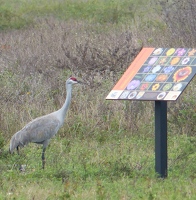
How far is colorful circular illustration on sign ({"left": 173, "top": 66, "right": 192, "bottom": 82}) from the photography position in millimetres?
7096

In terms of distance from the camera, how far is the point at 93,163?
8.34 metres

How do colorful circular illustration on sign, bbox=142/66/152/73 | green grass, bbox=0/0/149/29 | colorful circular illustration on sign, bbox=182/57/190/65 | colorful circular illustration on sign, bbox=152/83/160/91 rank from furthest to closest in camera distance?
green grass, bbox=0/0/149/29 < colorful circular illustration on sign, bbox=142/66/152/73 < colorful circular illustration on sign, bbox=182/57/190/65 < colorful circular illustration on sign, bbox=152/83/160/91

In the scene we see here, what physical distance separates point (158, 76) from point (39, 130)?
2348 mm

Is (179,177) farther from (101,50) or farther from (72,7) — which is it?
(72,7)

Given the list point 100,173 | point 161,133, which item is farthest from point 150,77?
point 100,173

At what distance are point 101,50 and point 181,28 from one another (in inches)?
73.8

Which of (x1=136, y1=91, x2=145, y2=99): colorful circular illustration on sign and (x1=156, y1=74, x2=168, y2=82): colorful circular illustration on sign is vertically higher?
(x1=156, y1=74, x2=168, y2=82): colorful circular illustration on sign

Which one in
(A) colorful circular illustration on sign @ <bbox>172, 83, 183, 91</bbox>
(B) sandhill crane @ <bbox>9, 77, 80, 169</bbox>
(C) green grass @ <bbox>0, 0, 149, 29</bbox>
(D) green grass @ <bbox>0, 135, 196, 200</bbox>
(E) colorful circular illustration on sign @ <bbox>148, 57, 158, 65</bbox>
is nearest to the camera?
(D) green grass @ <bbox>0, 135, 196, 200</bbox>

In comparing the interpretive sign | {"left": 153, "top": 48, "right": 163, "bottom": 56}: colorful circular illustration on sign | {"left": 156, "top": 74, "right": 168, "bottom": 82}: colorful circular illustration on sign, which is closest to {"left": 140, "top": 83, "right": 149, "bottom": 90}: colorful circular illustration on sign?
the interpretive sign

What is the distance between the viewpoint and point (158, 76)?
7359mm

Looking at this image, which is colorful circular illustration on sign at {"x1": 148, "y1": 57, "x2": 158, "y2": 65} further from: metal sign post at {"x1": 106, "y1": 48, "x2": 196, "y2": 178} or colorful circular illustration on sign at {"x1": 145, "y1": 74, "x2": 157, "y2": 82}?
colorful circular illustration on sign at {"x1": 145, "y1": 74, "x2": 157, "y2": 82}

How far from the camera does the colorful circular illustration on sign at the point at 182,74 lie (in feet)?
23.3

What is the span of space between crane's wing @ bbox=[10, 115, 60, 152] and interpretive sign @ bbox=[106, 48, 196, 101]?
189cm

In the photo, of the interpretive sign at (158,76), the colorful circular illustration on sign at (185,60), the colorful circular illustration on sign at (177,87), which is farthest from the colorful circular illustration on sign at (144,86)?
the colorful circular illustration on sign at (185,60)
